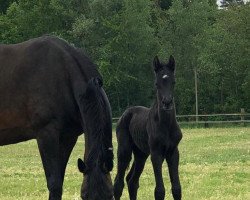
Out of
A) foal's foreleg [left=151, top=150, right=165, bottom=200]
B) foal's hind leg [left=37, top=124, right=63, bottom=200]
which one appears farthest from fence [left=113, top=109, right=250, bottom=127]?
foal's hind leg [left=37, top=124, right=63, bottom=200]

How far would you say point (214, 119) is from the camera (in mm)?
41844

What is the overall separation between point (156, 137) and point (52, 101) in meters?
2.93

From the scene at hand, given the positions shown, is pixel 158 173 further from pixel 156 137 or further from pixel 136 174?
pixel 136 174

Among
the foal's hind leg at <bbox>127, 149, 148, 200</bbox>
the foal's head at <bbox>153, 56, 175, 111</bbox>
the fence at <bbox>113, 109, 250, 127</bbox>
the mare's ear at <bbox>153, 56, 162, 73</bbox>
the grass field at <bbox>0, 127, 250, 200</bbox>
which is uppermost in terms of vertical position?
the mare's ear at <bbox>153, 56, 162, 73</bbox>

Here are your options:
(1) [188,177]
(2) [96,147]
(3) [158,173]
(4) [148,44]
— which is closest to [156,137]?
(3) [158,173]

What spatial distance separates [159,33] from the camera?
4841cm

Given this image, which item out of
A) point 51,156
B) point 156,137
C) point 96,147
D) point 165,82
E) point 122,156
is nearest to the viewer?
point 96,147

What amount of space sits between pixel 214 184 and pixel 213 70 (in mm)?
33028

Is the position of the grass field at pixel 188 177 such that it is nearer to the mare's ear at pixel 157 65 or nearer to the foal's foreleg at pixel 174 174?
the foal's foreleg at pixel 174 174

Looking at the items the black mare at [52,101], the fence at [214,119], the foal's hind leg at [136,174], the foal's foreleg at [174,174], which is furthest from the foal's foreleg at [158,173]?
the fence at [214,119]

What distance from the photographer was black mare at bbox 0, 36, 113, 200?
612 centimetres

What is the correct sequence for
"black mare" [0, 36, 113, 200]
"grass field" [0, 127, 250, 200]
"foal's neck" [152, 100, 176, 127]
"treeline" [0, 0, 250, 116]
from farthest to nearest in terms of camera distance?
1. "treeline" [0, 0, 250, 116]
2. "grass field" [0, 127, 250, 200]
3. "foal's neck" [152, 100, 176, 127]
4. "black mare" [0, 36, 113, 200]

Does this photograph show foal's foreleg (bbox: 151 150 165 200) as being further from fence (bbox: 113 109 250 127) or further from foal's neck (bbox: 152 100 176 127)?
fence (bbox: 113 109 250 127)

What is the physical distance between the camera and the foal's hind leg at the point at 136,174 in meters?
9.83
